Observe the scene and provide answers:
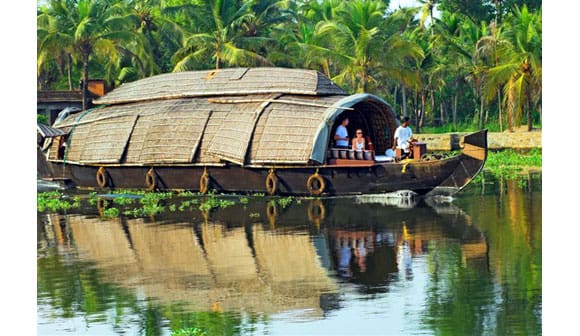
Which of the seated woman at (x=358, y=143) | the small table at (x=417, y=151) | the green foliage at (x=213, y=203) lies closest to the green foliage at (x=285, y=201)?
the green foliage at (x=213, y=203)

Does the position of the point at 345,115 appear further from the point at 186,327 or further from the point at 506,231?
the point at 186,327

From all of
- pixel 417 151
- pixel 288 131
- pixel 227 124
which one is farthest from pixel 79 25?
pixel 417 151

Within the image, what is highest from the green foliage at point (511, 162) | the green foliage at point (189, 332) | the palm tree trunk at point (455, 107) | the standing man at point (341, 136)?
the palm tree trunk at point (455, 107)

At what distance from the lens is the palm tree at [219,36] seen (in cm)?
2452

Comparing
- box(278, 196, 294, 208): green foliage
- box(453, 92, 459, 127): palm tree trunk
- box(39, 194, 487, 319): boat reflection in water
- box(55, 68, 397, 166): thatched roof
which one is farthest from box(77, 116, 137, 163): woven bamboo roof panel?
box(453, 92, 459, 127): palm tree trunk

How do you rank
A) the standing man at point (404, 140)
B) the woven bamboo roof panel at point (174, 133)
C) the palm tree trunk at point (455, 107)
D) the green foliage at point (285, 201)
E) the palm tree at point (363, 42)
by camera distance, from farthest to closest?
the palm tree trunk at point (455, 107)
the palm tree at point (363, 42)
the woven bamboo roof panel at point (174, 133)
the standing man at point (404, 140)
the green foliage at point (285, 201)

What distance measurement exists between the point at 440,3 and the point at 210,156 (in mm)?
21126

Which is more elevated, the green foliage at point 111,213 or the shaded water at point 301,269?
the green foliage at point 111,213

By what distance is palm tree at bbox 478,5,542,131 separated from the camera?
79.9 feet

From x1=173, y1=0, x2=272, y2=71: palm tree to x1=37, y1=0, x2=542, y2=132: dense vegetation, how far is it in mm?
24

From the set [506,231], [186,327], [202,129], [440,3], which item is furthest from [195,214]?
[440,3]

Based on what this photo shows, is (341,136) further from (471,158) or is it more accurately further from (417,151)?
(471,158)

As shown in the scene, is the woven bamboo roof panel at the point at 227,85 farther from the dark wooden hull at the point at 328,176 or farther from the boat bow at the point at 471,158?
the boat bow at the point at 471,158

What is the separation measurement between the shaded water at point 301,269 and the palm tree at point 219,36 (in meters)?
10.4
